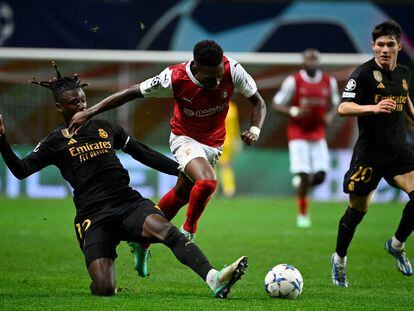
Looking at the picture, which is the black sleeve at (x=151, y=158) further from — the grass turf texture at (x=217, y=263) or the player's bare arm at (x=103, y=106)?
the grass turf texture at (x=217, y=263)

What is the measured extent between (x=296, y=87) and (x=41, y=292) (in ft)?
27.8

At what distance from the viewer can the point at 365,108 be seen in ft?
26.5

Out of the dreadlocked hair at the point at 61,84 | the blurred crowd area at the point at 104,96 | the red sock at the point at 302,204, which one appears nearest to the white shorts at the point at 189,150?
the dreadlocked hair at the point at 61,84

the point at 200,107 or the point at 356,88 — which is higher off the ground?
the point at 356,88

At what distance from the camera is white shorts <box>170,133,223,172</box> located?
877 centimetres

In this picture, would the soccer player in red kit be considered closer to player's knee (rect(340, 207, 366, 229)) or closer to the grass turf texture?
the grass turf texture

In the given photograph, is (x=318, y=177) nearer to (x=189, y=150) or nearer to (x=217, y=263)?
(x=217, y=263)

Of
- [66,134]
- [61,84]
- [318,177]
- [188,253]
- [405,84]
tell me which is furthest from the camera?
[318,177]

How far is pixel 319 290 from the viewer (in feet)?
27.3

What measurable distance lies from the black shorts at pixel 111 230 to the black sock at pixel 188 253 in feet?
1.06

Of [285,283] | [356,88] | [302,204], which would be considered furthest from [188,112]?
[302,204]

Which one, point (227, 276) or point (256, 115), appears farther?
point (256, 115)

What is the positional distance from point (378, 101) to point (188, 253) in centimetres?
259

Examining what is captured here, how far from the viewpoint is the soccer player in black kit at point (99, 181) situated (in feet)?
24.9
